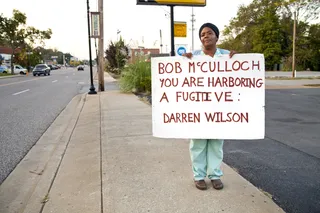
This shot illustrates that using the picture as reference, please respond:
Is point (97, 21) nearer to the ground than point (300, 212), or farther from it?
farther from it

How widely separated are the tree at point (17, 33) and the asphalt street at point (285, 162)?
153 feet

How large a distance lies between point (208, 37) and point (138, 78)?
10123mm

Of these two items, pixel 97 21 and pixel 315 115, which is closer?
pixel 315 115

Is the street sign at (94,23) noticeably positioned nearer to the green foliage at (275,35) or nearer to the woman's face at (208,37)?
the woman's face at (208,37)

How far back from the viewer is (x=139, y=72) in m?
12.9

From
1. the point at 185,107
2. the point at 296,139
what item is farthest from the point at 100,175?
the point at 296,139

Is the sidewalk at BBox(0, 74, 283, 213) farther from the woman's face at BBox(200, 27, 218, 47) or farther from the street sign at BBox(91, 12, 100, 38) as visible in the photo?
the street sign at BBox(91, 12, 100, 38)

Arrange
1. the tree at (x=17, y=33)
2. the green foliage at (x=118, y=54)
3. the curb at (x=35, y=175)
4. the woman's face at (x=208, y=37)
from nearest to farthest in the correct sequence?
the woman's face at (x=208, y=37) < the curb at (x=35, y=175) < the green foliage at (x=118, y=54) < the tree at (x=17, y=33)

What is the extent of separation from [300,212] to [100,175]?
2294 millimetres

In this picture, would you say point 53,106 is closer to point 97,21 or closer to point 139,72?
point 139,72

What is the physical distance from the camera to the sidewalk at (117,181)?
290cm

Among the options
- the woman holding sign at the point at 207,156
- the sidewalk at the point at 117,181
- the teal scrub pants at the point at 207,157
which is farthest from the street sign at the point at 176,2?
the teal scrub pants at the point at 207,157

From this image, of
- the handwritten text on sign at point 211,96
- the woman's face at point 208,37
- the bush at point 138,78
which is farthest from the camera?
the bush at point 138,78

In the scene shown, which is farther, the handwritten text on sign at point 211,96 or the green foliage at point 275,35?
the green foliage at point 275,35
